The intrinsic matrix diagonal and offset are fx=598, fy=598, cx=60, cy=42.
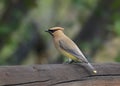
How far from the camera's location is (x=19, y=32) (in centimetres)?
701

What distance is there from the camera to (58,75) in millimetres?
3416

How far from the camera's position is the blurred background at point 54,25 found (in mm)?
6793

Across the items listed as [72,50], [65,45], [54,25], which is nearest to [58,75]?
[72,50]

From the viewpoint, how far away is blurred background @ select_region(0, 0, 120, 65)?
679 cm

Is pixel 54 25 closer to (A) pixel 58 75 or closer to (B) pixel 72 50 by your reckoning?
(B) pixel 72 50

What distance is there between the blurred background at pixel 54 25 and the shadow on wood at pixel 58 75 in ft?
8.40

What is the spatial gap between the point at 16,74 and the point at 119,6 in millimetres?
3543

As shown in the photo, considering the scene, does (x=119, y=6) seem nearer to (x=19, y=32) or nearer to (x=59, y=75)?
(x=19, y=32)

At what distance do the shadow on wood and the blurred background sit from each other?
8.40 feet

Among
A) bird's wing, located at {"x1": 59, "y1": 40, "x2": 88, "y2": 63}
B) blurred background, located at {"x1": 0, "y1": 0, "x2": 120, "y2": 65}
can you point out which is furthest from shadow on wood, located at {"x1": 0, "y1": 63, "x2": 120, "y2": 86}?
blurred background, located at {"x1": 0, "y1": 0, "x2": 120, "y2": 65}

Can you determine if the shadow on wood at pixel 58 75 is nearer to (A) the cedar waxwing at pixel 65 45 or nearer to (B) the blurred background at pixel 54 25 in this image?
(A) the cedar waxwing at pixel 65 45

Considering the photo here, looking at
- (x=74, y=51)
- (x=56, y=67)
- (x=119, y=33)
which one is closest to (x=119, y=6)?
(x=119, y=33)

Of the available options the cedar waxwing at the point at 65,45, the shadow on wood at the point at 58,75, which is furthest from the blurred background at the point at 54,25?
the shadow on wood at the point at 58,75

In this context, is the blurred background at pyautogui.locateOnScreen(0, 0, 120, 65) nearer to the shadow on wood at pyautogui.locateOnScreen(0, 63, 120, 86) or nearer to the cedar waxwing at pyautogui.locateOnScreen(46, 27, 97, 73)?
the cedar waxwing at pyautogui.locateOnScreen(46, 27, 97, 73)
